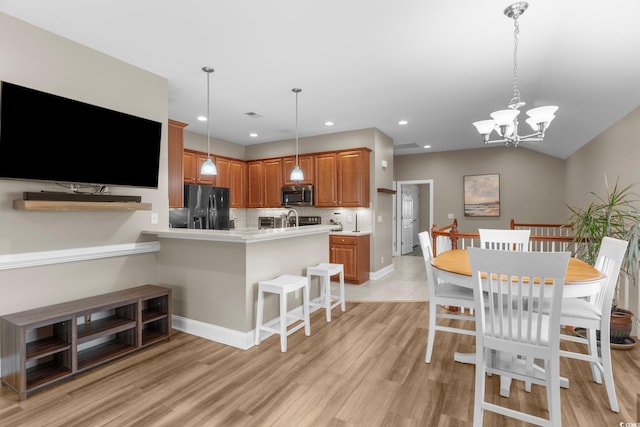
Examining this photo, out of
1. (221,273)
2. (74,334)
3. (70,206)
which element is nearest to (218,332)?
(221,273)

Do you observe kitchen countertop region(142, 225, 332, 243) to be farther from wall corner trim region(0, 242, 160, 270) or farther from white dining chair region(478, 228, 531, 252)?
white dining chair region(478, 228, 531, 252)

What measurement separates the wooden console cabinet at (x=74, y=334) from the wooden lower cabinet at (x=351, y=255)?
3009 millimetres

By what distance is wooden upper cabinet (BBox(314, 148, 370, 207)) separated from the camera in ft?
18.5

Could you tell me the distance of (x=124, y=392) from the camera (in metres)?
2.27

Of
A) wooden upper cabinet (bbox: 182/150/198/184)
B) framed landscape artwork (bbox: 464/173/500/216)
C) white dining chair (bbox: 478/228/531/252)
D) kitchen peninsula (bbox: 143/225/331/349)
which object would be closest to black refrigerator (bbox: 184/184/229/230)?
wooden upper cabinet (bbox: 182/150/198/184)

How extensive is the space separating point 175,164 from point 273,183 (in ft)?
9.29

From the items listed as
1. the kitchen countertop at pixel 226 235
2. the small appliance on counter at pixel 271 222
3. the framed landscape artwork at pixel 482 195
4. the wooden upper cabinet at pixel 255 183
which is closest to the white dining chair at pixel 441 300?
the kitchen countertop at pixel 226 235

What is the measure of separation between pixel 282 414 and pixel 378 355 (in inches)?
43.7

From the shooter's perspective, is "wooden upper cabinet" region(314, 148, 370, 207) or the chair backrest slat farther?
"wooden upper cabinet" region(314, 148, 370, 207)

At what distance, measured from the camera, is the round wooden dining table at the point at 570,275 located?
6.39 feet

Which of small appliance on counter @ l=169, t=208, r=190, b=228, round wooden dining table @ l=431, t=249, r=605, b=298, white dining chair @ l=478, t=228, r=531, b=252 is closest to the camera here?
round wooden dining table @ l=431, t=249, r=605, b=298

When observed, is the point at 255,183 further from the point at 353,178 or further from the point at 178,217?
the point at 353,178

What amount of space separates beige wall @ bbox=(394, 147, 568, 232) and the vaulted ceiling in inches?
92.7

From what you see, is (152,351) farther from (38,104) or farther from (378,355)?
(38,104)
